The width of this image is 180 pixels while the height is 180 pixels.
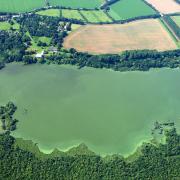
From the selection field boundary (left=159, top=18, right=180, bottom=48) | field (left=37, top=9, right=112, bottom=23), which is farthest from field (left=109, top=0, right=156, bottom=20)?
field boundary (left=159, top=18, right=180, bottom=48)

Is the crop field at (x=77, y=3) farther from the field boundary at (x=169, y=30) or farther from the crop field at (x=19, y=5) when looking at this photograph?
the field boundary at (x=169, y=30)

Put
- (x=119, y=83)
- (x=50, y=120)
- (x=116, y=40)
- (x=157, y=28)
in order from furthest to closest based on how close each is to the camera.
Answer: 1. (x=157, y=28)
2. (x=116, y=40)
3. (x=119, y=83)
4. (x=50, y=120)

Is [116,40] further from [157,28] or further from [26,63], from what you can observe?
[26,63]

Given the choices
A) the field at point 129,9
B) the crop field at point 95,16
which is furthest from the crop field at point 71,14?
the field at point 129,9

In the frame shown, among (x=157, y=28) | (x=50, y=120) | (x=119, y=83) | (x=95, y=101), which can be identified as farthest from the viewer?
(x=157, y=28)

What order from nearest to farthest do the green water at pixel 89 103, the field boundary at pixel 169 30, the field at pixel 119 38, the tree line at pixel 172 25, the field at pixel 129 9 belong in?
the green water at pixel 89 103
the field at pixel 119 38
the field boundary at pixel 169 30
the tree line at pixel 172 25
the field at pixel 129 9

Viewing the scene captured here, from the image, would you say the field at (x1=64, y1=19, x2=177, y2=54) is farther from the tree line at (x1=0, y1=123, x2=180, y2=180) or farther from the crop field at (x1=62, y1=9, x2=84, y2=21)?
the tree line at (x1=0, y1=123, x2=180, y2=180)

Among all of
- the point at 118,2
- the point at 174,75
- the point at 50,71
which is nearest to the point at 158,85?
the point at 174,75
